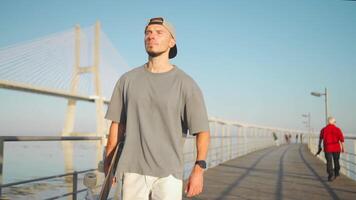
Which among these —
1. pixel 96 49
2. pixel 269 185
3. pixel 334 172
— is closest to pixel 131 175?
pixel 269 185

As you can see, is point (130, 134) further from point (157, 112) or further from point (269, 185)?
point (269, 185)

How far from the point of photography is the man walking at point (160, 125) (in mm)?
1901

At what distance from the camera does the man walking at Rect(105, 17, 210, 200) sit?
1.90 m

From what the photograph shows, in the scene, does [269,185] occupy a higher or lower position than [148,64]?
lower

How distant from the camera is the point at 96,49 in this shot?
3438 centimetres

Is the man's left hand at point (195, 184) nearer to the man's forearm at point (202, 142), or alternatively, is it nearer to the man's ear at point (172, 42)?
the man's forearm at point (202, 142)

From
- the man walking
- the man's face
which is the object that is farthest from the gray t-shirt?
the man's face

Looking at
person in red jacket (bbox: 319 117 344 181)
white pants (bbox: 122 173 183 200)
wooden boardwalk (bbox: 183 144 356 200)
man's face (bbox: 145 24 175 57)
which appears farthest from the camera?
person in red jacket (bbox: 319 117 344 181)

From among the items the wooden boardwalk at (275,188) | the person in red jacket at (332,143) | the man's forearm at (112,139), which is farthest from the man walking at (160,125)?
the person in red jacket at (332,143)

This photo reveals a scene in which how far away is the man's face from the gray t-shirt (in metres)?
0.12

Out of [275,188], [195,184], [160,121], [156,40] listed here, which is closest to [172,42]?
[156,40]

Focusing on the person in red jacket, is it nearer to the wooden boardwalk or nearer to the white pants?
the wooden boardwalk

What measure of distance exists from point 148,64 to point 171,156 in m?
0.52

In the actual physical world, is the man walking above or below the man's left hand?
above
